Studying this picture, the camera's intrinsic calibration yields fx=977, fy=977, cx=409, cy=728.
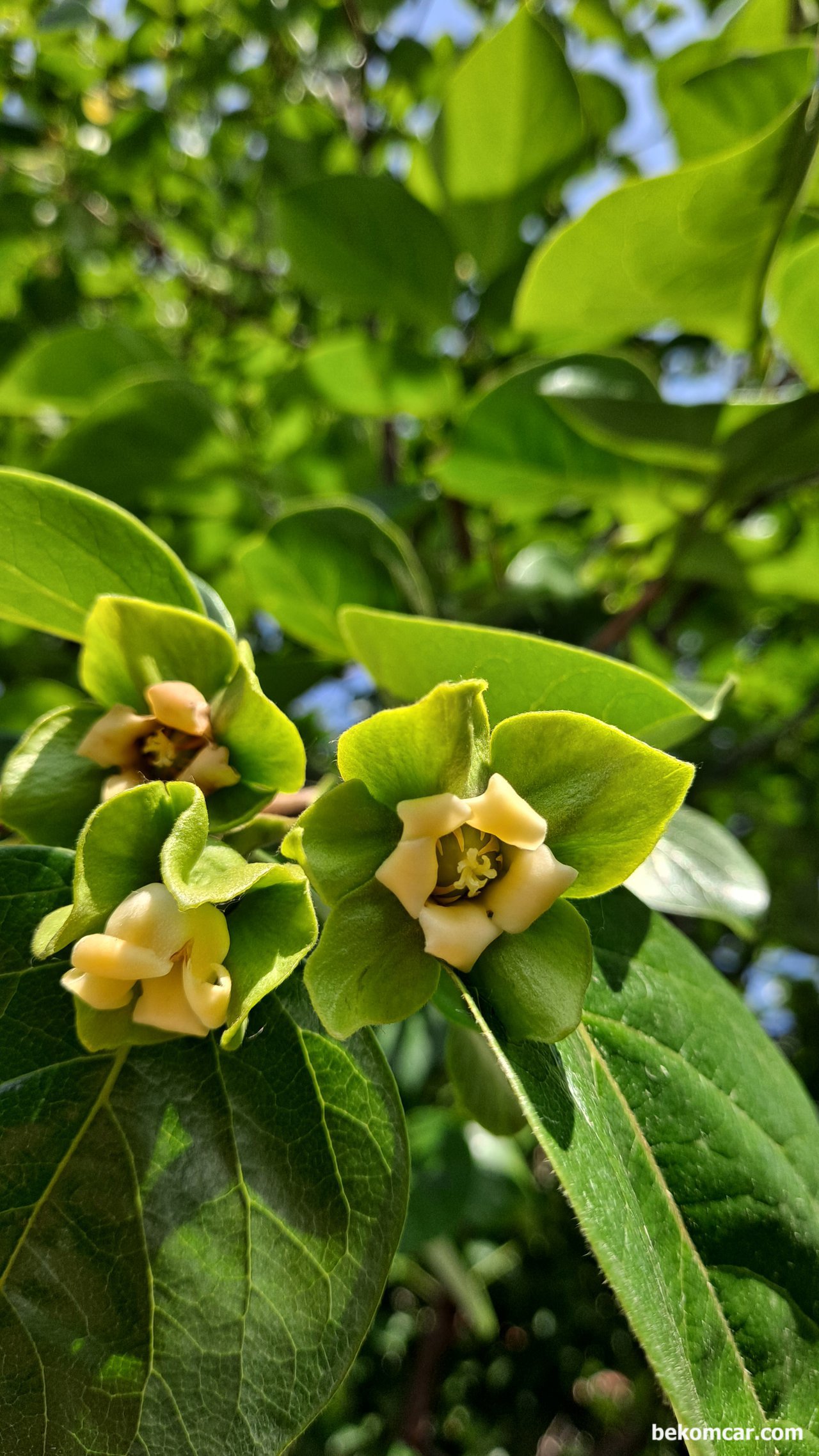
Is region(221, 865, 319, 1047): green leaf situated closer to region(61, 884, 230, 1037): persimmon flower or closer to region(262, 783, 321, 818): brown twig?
region(61, 884, 230, 1037): persimmon flower

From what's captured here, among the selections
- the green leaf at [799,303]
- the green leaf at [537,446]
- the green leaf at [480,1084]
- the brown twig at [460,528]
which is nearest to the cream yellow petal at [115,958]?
the green leaf at [480,1084]

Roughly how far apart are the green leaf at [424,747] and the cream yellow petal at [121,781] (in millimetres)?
178

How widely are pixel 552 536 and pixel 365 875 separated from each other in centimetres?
133

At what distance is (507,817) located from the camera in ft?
1.76

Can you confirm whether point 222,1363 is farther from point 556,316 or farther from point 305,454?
point 305,454

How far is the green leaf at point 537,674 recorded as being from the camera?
2.01 ft

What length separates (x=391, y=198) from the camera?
134cm

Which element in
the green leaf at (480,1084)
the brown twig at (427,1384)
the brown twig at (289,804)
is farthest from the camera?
the brown twig at (427,1384)

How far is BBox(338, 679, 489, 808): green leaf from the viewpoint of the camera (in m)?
0.52

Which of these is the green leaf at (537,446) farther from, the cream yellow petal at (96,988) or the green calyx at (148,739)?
the cream yellow petal at (96,988)

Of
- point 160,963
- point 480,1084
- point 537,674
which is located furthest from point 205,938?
point 480,1084

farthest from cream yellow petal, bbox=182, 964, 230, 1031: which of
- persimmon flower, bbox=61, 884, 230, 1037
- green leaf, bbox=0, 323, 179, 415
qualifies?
green leaf, bbox=0, 323, 179, 415

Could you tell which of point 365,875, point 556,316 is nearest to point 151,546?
point 365,875

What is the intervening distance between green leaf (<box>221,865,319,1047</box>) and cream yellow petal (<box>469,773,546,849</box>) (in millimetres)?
110
